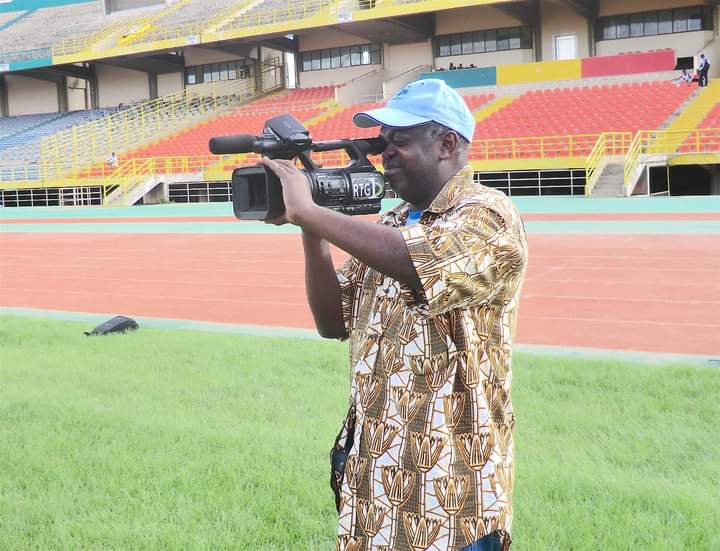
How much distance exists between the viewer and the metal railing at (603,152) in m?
21.6

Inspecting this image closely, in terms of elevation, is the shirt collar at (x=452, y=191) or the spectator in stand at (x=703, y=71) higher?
the spectator in stand at (x=703, y=71)

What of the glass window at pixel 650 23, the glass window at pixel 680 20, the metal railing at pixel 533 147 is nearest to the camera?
the metal railing at pixel 533 147

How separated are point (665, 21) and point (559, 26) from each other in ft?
Result: 12.3

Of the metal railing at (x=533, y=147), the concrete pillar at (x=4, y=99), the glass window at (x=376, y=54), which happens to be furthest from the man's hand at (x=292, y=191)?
the concrete pillar at (x=4, y=99)

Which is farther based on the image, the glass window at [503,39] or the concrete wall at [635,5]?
the glass window at [503,39]

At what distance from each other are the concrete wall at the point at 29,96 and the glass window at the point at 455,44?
20.2m

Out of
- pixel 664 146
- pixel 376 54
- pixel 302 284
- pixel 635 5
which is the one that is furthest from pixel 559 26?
pixel 302 284

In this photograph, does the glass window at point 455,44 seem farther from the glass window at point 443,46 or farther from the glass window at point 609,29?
the glass window at point 609,29

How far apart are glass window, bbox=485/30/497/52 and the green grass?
28005mm

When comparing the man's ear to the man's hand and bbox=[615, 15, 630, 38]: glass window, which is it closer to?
the man's hand

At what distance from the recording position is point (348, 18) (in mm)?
31547

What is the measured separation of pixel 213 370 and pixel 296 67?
3310 centimetres

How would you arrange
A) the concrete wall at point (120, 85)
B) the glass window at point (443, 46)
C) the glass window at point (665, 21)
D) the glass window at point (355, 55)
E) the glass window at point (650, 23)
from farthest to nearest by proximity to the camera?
the concrete wall at point (120, 85) → the glass window at point (355, 55) → the glass window at point (443, 46) → the glass window at point (650, 23) → the glass window at point (665, 21)

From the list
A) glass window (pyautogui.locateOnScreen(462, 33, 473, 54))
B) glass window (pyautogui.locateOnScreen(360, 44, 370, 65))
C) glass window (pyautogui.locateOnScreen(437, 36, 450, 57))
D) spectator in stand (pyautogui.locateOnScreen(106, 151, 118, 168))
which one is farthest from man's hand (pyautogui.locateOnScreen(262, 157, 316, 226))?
glass window (pyautogui.locateOnScreen(360, 44, 370, 65))
